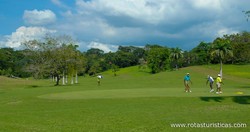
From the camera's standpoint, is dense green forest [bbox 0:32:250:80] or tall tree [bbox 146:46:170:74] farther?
tall tree [bbox 146:46:170:74]

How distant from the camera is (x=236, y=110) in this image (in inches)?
789

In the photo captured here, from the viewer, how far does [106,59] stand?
634 feet

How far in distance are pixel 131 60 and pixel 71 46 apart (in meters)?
114

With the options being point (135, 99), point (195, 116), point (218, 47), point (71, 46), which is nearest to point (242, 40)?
point (218, 47)

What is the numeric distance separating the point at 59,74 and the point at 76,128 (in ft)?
212

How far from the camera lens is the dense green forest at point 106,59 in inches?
2975

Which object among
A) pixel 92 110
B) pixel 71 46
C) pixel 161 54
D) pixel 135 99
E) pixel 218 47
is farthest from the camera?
pixel 161 54

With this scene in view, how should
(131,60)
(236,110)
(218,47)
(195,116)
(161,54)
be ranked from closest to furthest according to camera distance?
(195,116), (236,110), (218,47), (161,54), (131,60)

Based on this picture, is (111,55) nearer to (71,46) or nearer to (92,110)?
(71,46)

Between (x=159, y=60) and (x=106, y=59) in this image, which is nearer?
(x=159, y=60)

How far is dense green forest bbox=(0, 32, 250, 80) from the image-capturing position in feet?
248

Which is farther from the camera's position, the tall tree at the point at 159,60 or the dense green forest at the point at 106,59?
the tall tree at the point at 159,60

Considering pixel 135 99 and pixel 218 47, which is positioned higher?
pixel 218 47

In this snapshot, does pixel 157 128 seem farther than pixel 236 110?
No
